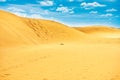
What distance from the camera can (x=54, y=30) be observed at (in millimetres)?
43062

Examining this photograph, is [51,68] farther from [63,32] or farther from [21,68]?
[63,32]

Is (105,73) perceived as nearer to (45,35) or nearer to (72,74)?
(72,74)

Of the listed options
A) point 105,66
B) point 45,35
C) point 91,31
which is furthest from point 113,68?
point 91,31

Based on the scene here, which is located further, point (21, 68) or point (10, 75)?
point (21, 68)

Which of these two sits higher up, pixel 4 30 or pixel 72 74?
pixel 4 30

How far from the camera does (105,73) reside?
396 inches

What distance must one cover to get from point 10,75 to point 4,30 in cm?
1710

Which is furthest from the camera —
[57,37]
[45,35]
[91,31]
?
[91,31]

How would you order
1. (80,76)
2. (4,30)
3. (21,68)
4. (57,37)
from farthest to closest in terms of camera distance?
(57,37), (4,30), (21,68), (80,76)

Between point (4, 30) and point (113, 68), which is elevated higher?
point (4, 30)

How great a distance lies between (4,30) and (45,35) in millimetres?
11478

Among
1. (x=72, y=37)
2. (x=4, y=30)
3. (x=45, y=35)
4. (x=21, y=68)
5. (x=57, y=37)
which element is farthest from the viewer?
(x=72, y=37)

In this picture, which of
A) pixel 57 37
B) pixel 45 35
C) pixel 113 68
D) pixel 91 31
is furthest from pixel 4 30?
pixel 91 31

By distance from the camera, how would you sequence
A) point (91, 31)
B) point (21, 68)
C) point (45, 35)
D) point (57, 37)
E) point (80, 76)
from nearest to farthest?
point (80, 76) < point (21, 68) < point (45, 35) < point (57, 37) < point (91, 31)
